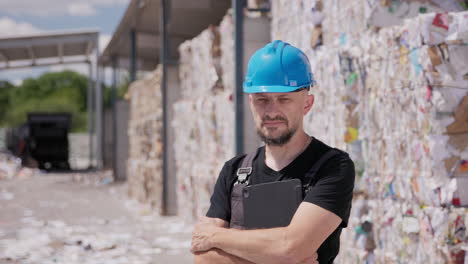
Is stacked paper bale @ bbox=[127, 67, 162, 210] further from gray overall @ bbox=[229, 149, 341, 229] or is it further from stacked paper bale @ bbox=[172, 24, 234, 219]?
gray overall @ bbox=[229, 149, 341, 229]

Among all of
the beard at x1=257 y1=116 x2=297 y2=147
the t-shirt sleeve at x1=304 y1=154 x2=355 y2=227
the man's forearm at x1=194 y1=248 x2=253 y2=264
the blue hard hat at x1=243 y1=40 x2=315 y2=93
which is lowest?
the man's forearm at x1=194 y1=248 x2=253 y2=264

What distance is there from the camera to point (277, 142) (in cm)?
227

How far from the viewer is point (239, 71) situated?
677 cm

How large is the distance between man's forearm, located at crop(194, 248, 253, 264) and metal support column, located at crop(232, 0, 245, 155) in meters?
4.40

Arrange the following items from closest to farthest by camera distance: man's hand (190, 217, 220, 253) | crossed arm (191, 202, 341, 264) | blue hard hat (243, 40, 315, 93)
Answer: crossed arm (191, 202, 341, 264)
blue hard hat (243, 40, 315, 93)
man's hand (190, 217, 220, 253)

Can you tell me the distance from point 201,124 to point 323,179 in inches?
267

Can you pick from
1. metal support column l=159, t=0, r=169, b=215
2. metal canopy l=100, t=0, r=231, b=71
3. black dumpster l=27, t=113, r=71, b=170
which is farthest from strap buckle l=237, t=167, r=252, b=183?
black dumpster l=27, t=113, r=71, b=170

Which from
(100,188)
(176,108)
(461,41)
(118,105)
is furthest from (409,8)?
(118,105)

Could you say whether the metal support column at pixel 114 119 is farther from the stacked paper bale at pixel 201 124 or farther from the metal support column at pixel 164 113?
the stacked paper bale at pixel 201 124

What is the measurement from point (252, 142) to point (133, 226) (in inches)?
140

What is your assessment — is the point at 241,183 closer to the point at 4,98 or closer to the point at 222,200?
the point at 222,200

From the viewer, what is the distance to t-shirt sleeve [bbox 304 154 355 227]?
2168 millimetres

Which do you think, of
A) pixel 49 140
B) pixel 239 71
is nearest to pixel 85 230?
pixel 239 71

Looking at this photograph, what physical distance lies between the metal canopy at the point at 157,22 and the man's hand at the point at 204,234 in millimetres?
8202
